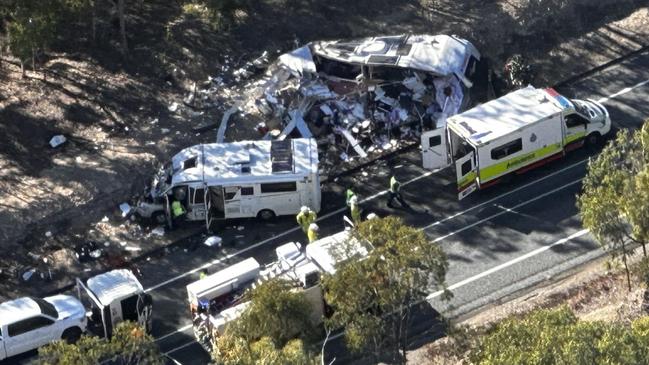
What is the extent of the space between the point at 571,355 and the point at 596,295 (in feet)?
37.6

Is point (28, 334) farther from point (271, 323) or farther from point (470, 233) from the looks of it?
point (470, 233)

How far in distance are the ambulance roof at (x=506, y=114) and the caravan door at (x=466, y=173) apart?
24.4 inches

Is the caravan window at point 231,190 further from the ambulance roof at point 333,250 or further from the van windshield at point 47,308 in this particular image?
the van windshield at point 47,308

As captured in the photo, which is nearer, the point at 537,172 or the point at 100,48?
the point at 537,172

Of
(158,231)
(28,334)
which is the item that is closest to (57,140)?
(158,231)

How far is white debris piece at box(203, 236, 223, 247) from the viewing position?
36688mm

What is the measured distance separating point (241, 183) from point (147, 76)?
8342 mm

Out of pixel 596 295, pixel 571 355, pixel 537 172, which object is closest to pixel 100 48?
pixel 537 172

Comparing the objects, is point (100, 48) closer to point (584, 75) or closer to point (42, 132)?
point (42, 132)

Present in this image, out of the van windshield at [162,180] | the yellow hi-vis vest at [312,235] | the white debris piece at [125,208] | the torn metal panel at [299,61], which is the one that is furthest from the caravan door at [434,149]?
the white debris piece at [125,208]

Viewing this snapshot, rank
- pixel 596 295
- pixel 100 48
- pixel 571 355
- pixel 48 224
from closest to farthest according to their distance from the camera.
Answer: pixel 571 355
pixel 596 295
pixel 48 224
pixel 100 48

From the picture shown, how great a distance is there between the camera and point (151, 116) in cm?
4147

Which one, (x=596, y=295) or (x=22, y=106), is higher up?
(x=22, y=106)

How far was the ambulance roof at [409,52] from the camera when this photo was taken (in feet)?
134
